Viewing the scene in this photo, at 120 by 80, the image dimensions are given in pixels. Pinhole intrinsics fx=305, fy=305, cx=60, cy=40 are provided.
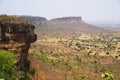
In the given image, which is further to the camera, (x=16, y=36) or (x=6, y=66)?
(x=16, y=36)

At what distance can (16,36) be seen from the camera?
49.7m

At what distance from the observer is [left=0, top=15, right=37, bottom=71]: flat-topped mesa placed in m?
48.3

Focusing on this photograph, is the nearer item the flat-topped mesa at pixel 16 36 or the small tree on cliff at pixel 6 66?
the small tree on cliff at pixel 6 66

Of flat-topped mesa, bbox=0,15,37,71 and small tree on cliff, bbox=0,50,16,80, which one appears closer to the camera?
small tree on cliff, bbox=0,50,16,80

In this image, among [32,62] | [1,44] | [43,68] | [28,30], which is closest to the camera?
[1,44]

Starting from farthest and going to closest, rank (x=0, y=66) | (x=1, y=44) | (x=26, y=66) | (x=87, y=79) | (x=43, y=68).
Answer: (x=87, y=79), (x=43, y=68), (x=26, y=66), (x=1, y=44), (x=0, y=66)

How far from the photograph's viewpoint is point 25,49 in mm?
51875

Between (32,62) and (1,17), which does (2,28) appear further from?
(32,62)

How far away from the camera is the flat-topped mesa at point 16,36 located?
159 feet

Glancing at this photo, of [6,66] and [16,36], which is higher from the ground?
[16,36]

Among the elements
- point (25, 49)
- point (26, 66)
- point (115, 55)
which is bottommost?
point (115, 55)

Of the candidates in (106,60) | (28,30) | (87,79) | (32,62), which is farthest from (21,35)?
(106,60)

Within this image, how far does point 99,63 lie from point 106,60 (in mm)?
7921

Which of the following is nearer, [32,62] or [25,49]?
[25,49]
